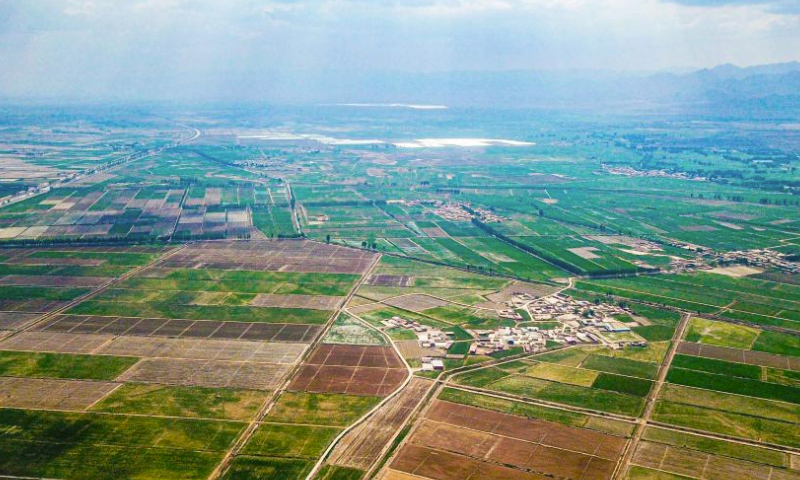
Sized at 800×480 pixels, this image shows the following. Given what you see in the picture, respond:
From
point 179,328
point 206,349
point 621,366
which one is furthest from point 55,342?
point 621,366

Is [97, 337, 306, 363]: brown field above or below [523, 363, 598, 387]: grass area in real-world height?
above

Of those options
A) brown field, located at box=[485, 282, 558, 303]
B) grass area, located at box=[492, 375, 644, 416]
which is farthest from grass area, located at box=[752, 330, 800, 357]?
brown field, located at box=[485, 282, 558, 303]

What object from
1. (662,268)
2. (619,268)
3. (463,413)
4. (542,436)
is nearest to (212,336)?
(463,413)

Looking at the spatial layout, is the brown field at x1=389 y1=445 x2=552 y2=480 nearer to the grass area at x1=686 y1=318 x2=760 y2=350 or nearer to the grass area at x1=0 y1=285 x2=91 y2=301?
the grass area at x1=686 y1=318 x2=760 y2=350

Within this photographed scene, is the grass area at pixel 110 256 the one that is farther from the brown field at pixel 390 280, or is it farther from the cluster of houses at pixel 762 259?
the cluster of houses at pixel 762 259

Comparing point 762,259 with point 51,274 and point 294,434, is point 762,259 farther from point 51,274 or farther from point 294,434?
point 51,274

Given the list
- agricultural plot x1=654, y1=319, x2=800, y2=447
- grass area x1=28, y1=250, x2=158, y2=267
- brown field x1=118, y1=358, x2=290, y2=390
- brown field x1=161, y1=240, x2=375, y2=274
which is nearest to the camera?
agricultural plot x1=654, y1=319, x2=800, y2=447
